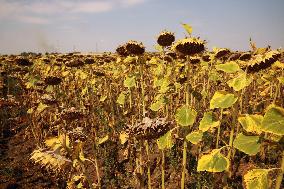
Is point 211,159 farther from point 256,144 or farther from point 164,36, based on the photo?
point 164,36

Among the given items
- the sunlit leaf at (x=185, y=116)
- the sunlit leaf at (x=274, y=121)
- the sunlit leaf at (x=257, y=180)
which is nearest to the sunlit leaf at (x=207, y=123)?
the sunlit leaf at (x=185, y=116)

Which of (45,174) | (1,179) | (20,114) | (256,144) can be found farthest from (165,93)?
→ (20,114)

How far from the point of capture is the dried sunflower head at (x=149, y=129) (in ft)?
10.4

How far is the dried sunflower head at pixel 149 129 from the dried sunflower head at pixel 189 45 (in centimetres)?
90

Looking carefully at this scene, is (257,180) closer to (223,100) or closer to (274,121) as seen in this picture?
(274,121)

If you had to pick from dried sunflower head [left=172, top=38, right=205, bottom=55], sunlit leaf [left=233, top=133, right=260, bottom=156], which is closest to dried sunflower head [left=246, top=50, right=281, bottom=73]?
sunlit leaf [left=233, top=133, right=260, bottom=156]

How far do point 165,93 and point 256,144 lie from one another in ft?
8.73

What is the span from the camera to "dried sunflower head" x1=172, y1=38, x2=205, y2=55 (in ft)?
11.5

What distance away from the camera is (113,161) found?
696 cm

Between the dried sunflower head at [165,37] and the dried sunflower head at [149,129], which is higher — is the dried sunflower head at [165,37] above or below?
above

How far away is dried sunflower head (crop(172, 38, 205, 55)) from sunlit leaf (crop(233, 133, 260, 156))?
148 centimetres

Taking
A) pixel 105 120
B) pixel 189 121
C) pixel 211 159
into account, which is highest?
pixel 189 121

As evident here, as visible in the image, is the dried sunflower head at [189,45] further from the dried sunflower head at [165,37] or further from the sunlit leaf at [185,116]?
the dried sunflower head at [165,37]

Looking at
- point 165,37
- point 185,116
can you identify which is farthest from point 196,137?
point 165,37
